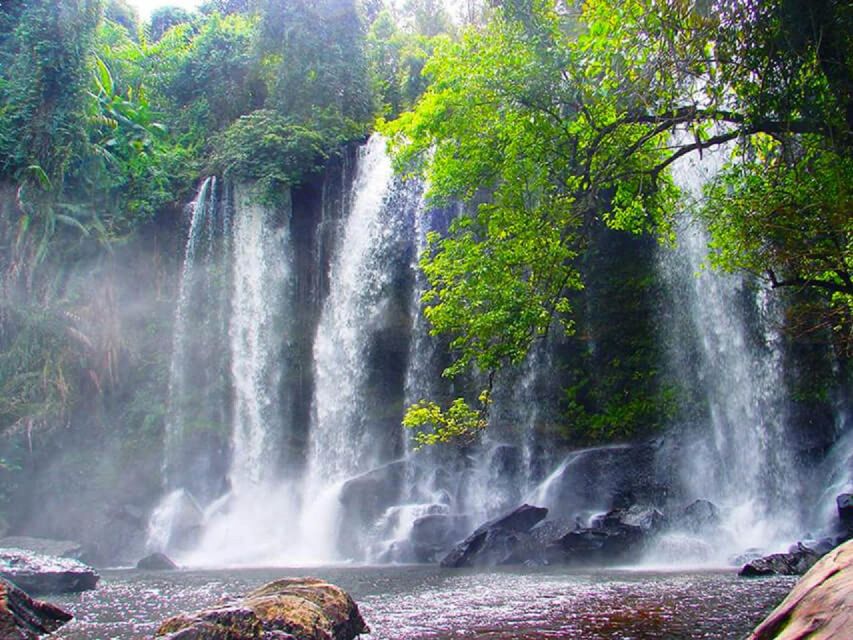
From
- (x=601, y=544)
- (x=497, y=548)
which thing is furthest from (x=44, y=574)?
(x=601, y=544)

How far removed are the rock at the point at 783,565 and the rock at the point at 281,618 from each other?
672 centimetres

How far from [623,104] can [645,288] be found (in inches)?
477

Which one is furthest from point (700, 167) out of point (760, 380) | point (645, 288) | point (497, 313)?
point (497, 313)

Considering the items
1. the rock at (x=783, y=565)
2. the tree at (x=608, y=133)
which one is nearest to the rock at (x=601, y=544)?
the rock at (x=783, y=565)

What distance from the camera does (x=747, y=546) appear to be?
584 inches

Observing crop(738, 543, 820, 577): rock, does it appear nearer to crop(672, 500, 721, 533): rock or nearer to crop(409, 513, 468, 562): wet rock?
crop(672, 500, 721, 533): rock

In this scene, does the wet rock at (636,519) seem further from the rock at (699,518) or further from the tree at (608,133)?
the tree at (608,133)

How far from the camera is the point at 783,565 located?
1095cm

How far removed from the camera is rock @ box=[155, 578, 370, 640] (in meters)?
5.31

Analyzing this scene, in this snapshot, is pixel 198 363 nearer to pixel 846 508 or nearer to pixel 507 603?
pixel 507 603

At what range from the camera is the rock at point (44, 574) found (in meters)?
11.5

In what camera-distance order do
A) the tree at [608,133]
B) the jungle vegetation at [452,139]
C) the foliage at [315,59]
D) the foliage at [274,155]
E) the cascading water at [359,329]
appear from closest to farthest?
the tree at [608,133], the jungle vegetation at [452,139], the cascading water at [359,329], the foliage at [274,155], the foliage at [315,59]

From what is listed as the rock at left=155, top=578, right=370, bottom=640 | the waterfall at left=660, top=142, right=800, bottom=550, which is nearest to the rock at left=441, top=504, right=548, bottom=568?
the waterfall at left=660, top=142, right=800, bottom=550

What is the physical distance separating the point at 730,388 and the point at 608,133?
1150cm
